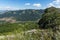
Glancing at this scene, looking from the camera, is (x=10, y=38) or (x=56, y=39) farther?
(x=10, y=38)

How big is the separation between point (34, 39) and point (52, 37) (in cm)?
98

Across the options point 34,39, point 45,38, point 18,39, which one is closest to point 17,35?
point 18,39

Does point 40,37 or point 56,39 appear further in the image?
point 40,37

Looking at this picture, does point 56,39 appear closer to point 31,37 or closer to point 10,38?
point 31,37

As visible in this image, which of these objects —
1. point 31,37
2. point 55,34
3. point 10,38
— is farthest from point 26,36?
point 55,34

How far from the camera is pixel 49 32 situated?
9047 millimetres

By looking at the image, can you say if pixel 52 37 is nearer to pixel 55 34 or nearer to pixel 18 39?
pixel 55 34

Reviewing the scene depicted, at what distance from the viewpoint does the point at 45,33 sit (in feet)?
29.6

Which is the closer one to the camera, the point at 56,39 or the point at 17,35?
the point at 56,39

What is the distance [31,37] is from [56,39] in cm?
135

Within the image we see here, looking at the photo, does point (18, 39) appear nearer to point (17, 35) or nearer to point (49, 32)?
point (17, 35)

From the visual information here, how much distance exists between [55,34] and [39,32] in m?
0.94

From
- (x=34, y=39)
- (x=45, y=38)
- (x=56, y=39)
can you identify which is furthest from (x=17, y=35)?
(x=56, y=39)

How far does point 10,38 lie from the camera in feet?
29.6
